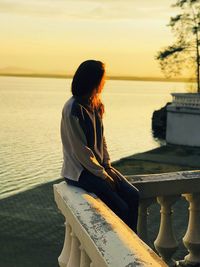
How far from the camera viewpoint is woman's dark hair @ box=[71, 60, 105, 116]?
337 centimetres

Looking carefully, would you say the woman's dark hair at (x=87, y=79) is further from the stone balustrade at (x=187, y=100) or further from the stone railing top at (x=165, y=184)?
the stone balustrade at (x=187, y=100)

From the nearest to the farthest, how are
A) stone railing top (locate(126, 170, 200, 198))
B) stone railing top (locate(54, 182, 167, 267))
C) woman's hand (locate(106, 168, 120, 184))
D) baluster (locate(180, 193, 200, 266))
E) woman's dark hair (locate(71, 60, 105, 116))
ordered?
stone railing top (locate(54, 182, 167, 267)) < woman's dark hair (locate(71, 60, 105, 116)) < woman's hand (locate(106, 168, 120, 184)) < stone railing top (locate(126, 170, 200, 198)) < baluster (locate(180, 193, 200, 266))

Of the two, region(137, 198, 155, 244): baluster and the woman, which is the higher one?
the woman

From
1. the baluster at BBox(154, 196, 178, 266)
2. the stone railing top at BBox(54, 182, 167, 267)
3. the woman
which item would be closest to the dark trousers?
the woman

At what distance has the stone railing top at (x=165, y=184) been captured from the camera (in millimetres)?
A: 3707

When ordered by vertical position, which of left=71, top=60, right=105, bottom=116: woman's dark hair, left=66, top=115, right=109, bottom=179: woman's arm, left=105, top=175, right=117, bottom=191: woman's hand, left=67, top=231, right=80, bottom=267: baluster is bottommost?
left=67, top=231, right=80, bottom=267: baluster

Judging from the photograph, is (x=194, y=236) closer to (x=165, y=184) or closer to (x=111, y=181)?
(x=165, y=184)

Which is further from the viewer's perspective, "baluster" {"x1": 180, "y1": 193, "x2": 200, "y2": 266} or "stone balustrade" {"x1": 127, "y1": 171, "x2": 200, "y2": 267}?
"baluster" {"x1": 180, "y1": 193, "x2": 200, "y2": 266}

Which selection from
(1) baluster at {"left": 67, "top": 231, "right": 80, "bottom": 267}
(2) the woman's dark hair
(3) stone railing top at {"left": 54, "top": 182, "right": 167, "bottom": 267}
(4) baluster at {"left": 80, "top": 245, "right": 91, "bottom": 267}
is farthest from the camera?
(2) the woman's dark hair

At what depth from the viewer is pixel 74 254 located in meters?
2.76

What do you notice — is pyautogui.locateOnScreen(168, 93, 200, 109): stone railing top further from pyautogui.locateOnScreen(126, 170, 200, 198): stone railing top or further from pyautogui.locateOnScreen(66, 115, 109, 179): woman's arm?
pyautogui.locateOnScreen(66, 115, 109, 179): woman's arm

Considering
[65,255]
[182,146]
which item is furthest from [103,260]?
[182,146]

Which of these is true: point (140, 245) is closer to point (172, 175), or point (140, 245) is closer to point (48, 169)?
point (172, 175)

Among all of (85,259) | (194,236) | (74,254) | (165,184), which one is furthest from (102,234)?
(194,236)
